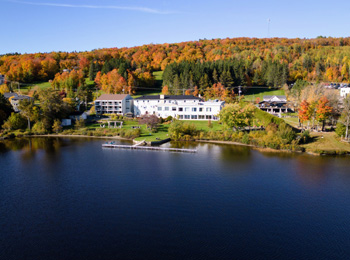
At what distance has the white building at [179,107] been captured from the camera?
2618 inches

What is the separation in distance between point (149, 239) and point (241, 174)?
Result: 638 inches

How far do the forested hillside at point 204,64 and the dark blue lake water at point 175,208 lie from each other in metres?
58.2

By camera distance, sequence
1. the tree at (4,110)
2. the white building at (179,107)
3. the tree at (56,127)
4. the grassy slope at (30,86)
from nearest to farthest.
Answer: the tree at (56,127), the tree at (4,110), the white building at (179,107), the grassy slope at (30,86)

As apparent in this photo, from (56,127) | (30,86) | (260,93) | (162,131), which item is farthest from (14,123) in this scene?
(260,93)

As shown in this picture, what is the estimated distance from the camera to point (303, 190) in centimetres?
2762

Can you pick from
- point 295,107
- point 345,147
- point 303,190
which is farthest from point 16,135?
point 295,107

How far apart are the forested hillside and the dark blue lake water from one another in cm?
5825

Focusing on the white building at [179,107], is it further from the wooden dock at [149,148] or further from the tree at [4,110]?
the tree at [4,110]

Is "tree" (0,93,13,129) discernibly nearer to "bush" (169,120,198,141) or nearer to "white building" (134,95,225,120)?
"white building" (134,95,225,120)

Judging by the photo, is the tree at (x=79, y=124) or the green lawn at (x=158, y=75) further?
the green lawn at (x=158, y=75)

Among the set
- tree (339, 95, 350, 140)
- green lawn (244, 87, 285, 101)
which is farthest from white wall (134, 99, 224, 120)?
tree (339, 95, 350, 140)

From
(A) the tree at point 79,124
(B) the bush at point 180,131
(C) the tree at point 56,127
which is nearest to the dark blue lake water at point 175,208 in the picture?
(B) the bush at point 180,131

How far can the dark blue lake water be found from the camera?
1844cm

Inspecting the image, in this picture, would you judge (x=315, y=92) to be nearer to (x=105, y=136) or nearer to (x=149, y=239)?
(x=105, y=136)
